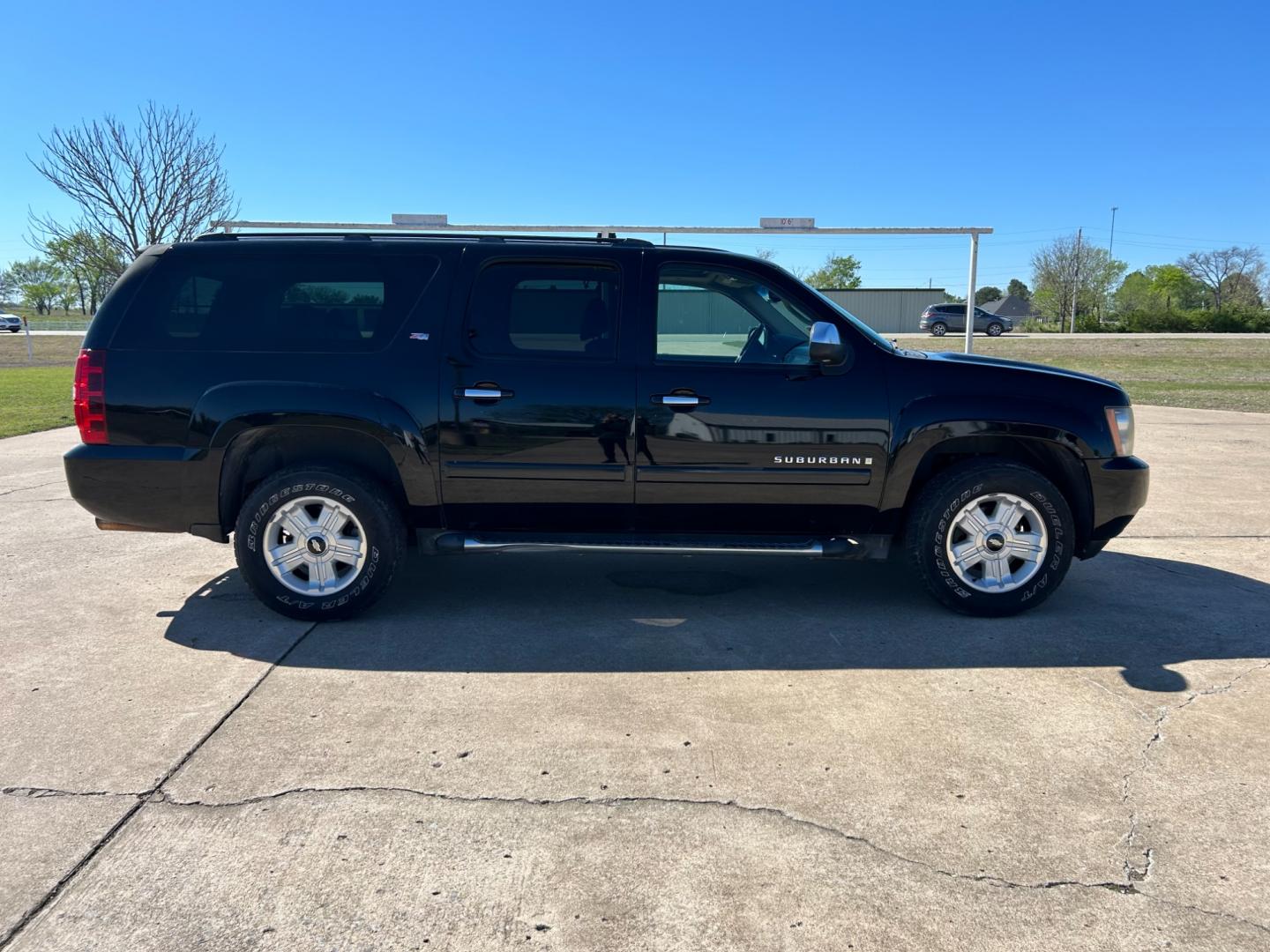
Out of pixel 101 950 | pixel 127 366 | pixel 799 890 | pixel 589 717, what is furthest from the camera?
pixel 127 366

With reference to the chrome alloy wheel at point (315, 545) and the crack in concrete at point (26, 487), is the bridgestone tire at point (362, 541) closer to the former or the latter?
the chrome alloy wheel at point (315, 545)

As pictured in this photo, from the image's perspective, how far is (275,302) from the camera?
4680 millimetres

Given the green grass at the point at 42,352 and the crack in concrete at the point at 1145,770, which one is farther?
the green grass at the point at 42,352

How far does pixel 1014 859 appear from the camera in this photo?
2.74m

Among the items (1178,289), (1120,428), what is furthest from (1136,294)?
(1120,428)

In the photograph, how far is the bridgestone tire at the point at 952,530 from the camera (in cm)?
468

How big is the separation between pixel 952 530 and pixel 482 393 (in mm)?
2478

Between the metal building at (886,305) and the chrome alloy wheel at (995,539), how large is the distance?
39.1 ft

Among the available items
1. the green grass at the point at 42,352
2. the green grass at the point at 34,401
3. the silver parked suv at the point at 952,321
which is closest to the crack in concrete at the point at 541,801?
the green grass at the point at 34,401

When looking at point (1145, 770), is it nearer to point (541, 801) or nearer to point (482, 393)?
point (541, 801)

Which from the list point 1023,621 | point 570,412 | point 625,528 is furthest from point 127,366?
point 1023,621

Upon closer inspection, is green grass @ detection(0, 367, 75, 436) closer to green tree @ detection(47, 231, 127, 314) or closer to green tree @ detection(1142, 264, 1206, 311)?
green tree @ detection(47, 231, 127, 314)

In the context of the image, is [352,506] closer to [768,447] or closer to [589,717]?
[589,717]

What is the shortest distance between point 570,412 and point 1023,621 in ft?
8.48
